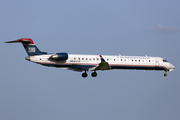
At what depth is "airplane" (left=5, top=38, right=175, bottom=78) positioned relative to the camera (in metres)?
34.4

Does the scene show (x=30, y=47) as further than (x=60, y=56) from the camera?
No

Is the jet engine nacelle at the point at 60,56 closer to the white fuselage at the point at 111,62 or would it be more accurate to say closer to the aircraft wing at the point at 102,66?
the white fuselage at the point at 111,62

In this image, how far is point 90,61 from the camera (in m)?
36.9

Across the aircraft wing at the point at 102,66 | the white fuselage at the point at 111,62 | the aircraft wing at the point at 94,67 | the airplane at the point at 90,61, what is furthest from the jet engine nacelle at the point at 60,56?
the aircraft wing at the point at 102,66

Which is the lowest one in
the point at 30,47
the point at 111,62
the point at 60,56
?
the point at 111,62

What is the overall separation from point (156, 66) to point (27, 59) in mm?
16604

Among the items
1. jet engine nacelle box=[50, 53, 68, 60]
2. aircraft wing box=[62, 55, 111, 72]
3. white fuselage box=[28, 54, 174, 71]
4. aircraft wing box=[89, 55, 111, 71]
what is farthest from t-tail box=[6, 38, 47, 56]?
aircraft wing box=[89, 55, 111, 71]

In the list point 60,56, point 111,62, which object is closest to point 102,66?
point 111,62

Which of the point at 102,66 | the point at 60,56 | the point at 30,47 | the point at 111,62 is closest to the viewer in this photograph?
the point at 30,47

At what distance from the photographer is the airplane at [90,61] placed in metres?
34.4

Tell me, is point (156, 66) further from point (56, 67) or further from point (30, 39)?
point (30, 39)

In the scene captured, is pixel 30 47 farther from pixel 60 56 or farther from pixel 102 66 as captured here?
pixel 102 66

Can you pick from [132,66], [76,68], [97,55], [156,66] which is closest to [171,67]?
[156,66]

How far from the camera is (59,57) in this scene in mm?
34844
